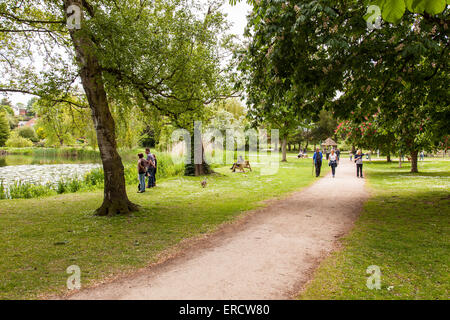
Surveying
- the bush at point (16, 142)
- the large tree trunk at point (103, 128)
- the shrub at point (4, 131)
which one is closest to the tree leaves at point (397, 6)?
the large tree trunk at point (103, 128)

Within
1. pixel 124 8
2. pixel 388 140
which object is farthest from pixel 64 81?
pixel 388 140

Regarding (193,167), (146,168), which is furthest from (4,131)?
(146,168)

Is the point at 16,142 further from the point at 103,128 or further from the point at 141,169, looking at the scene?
the point at 103,128

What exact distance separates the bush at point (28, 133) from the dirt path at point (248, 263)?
220 ft

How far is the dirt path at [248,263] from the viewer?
436 centimetres

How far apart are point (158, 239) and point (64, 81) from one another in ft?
20.7

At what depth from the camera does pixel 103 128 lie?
9.54 m

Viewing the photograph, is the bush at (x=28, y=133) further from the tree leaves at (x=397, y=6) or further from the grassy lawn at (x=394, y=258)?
the tree leaves at (x=397, y=6)

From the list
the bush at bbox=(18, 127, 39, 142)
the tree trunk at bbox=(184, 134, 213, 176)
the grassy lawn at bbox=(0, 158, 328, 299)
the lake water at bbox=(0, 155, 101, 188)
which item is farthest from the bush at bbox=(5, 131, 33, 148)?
the grassy lawn at bbox=(0, 158, 328, 299)

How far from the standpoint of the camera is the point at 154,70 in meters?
8.89

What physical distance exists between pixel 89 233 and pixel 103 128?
11.7ft

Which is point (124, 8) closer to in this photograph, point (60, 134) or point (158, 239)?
point (60, 134)

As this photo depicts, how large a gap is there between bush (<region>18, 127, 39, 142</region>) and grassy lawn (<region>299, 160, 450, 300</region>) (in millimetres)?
69125

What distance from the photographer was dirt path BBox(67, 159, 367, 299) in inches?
172
